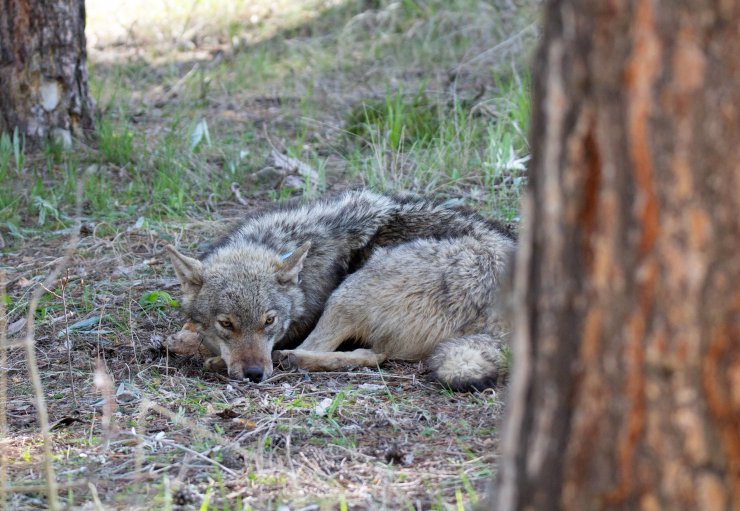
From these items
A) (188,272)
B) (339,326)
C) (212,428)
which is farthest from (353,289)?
(212,428)

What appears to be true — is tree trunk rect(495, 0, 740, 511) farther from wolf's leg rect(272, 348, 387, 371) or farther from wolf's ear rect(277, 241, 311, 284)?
wolf's ear rect(277, 241, 311, 284)

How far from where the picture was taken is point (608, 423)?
6.70ft

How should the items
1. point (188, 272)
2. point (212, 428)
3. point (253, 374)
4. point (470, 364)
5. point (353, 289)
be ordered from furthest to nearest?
point (353, 289)
point (188, 272)
point (253, 374)
point (470, 364)
point (212, 428)

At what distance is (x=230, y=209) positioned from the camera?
7980mm

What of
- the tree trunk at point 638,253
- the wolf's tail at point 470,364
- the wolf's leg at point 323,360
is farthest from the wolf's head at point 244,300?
the tree trunk at point 638,253

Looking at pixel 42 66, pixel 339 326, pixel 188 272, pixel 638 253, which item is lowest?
pixel 339 326

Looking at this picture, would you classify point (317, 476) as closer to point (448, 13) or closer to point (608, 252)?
point (608, 252)

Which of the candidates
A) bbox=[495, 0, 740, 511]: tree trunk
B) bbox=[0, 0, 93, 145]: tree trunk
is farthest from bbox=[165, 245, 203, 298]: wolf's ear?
bbox=[495, 0, 740, 511]: tree trunk

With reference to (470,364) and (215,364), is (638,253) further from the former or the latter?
(215,364)

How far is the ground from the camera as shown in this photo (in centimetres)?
376

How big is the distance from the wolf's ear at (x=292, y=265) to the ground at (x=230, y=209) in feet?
2.32

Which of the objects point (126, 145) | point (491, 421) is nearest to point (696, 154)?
point (491, 421)

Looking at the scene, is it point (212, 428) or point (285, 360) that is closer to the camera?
point (212, 428)

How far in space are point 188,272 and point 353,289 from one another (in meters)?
1.04
